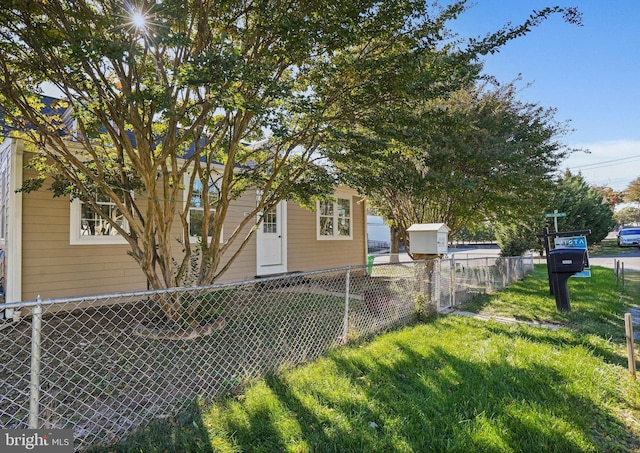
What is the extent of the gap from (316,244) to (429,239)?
4277 mm

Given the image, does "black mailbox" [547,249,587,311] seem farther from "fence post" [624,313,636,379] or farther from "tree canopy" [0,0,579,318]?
"tree canopy" [0,0,579,318]

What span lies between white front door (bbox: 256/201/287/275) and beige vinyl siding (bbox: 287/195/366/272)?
220 mm

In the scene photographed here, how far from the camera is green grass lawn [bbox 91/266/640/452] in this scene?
207 cm

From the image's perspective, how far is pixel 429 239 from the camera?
6.01 m

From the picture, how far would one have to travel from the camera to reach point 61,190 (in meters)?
4.71

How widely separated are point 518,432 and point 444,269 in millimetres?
4085

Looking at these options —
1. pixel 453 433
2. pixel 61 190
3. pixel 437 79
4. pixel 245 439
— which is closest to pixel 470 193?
pixel 437 79

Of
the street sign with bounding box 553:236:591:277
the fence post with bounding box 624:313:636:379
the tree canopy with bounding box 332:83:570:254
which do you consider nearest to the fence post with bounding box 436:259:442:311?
the tree canopy with bounding box 332:83:570:254

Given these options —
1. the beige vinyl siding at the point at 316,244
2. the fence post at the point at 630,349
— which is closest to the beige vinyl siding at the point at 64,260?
the beige vinyl siding at the point at 316,244

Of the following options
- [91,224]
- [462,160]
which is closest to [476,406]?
[462,160]

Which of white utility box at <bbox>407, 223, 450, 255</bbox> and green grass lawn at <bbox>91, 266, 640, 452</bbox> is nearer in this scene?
green grass lawn at <bbox>91, 266, 640, 452</bbox>

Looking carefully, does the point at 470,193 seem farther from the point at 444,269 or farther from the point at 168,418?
the point at 168,418

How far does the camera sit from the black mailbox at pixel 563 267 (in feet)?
17.4

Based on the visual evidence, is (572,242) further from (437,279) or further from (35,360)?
(35,360)
